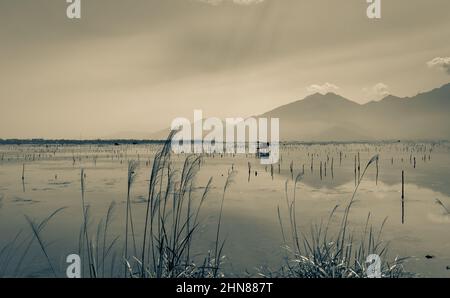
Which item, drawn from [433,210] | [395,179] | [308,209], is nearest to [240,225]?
[308,209]

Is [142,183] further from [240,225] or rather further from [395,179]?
[395,179]

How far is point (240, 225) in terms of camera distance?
10883 millimetres

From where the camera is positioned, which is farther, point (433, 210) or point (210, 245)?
point (433, 210)

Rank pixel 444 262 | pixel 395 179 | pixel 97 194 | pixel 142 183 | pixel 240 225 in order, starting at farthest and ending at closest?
pixel 395 179, pixel 142 183, pixel 97 194, pixel 240 225, pixel 444 262

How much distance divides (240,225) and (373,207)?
5.27 metres

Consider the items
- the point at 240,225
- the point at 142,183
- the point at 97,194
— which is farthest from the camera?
the point at 142,183
